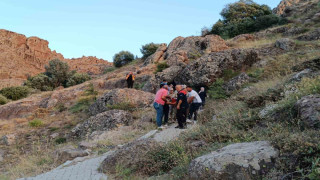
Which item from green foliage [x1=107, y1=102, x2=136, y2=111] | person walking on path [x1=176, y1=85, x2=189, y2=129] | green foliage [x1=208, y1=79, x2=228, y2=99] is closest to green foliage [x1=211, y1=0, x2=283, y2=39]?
green foliage [x1=208, y1=79, x2=228, y2=99]

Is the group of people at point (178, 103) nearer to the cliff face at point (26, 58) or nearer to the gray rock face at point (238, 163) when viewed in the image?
the gray rock face at point (238, 163)

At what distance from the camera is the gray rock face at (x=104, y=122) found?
1228 cm

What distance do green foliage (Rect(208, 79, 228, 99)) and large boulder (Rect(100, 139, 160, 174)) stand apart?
26.5ft

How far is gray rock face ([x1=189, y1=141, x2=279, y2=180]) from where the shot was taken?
361 centimetres

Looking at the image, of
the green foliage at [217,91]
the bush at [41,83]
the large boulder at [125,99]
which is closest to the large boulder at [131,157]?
the green foliage at [217,91]

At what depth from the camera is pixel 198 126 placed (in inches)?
285

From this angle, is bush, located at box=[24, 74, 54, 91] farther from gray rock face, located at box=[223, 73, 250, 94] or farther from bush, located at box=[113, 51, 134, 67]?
gray rock face, located at box=[223, 73, 250, 94]

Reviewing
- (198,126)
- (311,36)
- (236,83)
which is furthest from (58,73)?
(198,126)

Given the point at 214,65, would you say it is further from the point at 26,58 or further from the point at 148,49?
the point at 26,58

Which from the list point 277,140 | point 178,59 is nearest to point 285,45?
point 178,59

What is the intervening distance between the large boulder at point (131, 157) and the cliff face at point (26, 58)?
43449 mm

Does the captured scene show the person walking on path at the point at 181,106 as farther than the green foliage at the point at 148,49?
No

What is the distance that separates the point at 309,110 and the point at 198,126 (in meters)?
2.87

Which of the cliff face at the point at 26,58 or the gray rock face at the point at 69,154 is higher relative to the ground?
the cliff face at the point at 26,58
